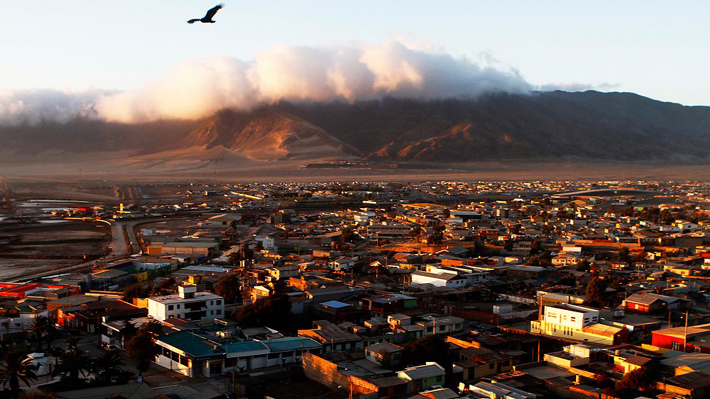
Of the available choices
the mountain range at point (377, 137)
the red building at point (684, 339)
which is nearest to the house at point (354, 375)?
the red building at point (684, 339)

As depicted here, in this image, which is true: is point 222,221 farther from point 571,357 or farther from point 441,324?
point 571,357

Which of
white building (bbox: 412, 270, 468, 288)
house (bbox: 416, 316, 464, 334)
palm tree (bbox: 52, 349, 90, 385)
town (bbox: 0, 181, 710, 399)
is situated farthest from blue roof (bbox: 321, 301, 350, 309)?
Answer: palm tree (bbox: 52, 349, 90, 385)

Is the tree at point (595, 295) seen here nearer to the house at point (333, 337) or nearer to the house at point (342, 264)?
the house at point (333, 337)

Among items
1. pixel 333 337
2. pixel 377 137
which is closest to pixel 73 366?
pixel 333 337

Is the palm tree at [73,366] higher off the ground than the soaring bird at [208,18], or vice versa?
the soaring bird at [208,18]

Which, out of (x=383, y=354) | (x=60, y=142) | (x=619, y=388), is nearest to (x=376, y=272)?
(x=383, y=354)

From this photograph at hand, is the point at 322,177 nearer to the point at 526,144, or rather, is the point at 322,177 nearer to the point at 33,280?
the point at 526,144
